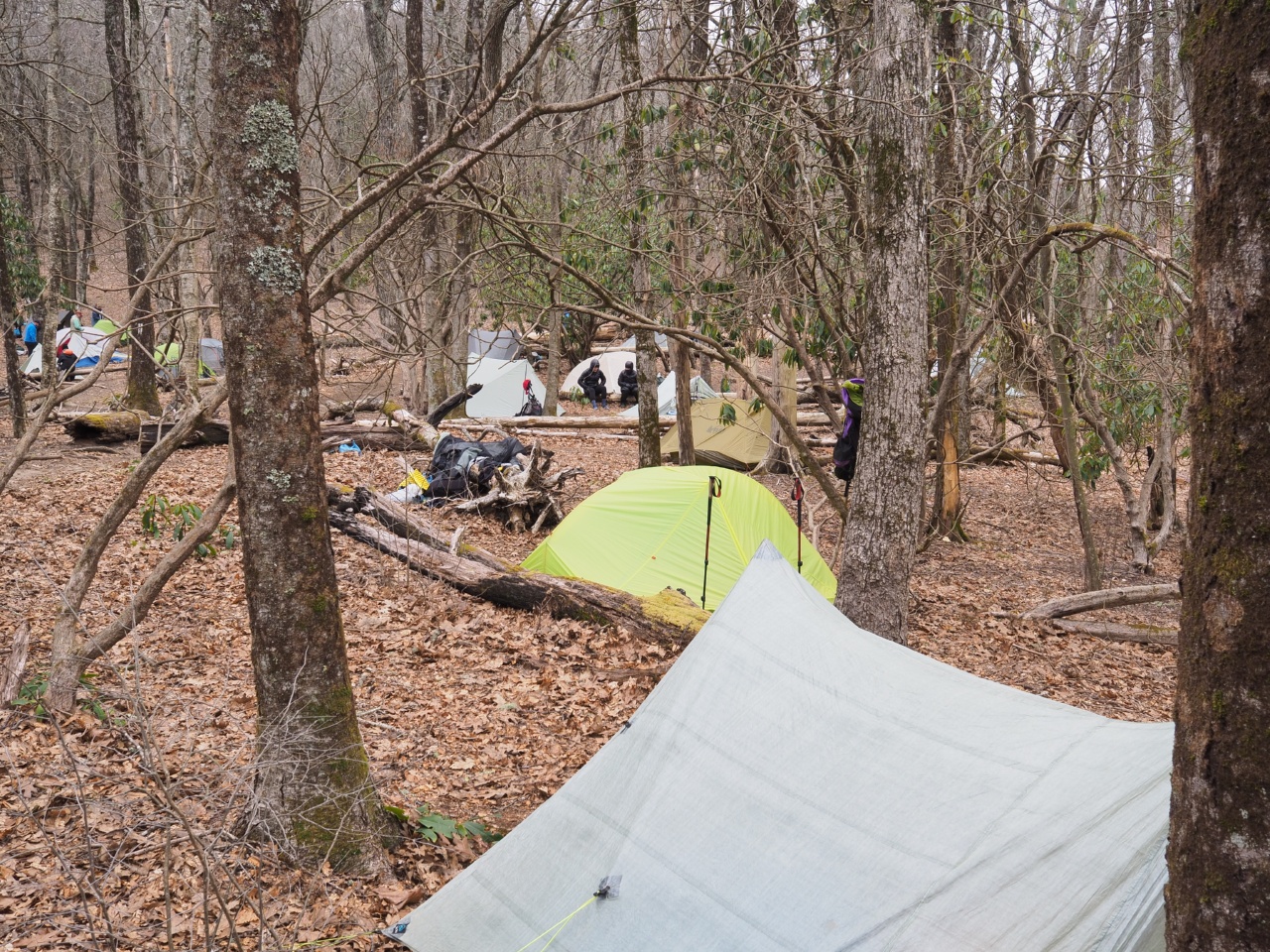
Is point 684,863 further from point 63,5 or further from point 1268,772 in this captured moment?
point 63,5

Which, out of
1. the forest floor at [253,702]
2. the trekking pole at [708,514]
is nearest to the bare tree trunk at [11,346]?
the forest floor at [253,702]

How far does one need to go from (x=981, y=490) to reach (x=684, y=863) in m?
12.9

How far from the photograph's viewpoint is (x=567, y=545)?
912cm

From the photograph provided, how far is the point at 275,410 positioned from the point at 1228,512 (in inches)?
128

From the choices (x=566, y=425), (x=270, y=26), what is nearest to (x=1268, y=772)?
(x=270, y=26)

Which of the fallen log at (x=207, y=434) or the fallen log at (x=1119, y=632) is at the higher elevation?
the fallen log at (x=207, y=434)

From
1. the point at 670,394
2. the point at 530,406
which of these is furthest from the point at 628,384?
the point at 530,406

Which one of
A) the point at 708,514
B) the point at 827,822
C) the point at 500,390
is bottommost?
the point at 827,822

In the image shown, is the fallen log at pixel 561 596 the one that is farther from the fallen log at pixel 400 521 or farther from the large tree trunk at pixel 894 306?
the large tree trunk at pixel 894 306

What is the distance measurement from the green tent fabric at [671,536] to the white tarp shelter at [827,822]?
168 inches

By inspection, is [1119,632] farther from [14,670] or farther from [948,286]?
[14,670]

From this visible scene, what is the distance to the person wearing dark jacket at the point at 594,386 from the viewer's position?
2236 centimetres

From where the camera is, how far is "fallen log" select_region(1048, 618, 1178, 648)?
880cm

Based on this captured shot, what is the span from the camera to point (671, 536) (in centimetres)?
891
